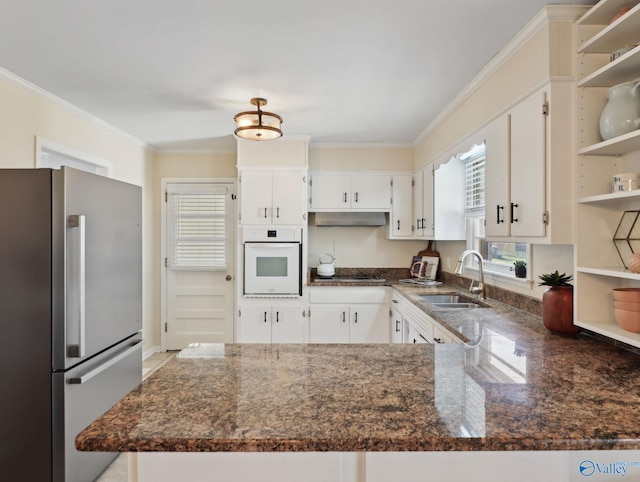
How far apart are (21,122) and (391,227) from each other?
A: 3.27 meters

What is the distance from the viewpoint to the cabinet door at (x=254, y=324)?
379 cm

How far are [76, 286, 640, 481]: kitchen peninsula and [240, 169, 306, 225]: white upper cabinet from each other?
238 cm

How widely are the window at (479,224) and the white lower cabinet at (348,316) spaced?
103cm

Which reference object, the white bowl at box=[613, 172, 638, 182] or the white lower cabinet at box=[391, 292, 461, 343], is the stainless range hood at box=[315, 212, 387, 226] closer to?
the white lower cabinet at box=[391, 292, 461, 343]

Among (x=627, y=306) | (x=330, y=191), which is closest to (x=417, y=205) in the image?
(x=330, y=191)

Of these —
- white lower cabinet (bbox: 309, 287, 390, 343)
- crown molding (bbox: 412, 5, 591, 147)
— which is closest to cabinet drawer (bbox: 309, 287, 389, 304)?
white lower cabinet (bbox: 309, 287, 390, 343)

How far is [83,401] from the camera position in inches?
76.3

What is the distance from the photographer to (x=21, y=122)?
2480mm

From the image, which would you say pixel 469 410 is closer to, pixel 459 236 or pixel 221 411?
pixel 221 411

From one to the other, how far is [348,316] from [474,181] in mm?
1771

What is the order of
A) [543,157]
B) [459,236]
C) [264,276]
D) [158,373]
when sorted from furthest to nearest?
[264,276] → [459,236] → [543,157] → [158,373]

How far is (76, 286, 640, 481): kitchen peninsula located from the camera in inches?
33.3

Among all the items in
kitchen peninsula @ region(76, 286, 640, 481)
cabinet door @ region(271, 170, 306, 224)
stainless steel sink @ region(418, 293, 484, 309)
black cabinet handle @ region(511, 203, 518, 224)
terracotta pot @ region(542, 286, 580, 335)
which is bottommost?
stainless steel sink @ region(418, 293, 484, 309)

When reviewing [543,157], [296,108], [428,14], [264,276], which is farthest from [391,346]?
[264,276]
